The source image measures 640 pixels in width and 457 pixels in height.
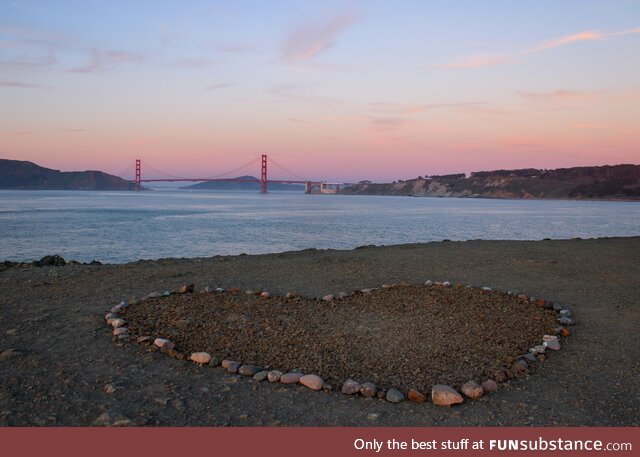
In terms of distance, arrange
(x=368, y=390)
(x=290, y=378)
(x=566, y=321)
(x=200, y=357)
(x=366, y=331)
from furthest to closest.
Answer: (x=566, y=321), (x=366, y=331), (x=200, y=357), (x=290, y=378), (x=368, y=390)

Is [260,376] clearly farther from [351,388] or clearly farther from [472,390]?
[472,390]

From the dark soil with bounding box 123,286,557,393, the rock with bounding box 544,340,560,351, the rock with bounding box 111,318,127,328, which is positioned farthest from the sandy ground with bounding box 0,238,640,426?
the dark soil with bounding box 123,286,557,393

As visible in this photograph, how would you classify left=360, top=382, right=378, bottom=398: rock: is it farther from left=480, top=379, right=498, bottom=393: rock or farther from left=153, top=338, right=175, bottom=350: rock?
left=153, top=338, right=175, bottom=350: rock

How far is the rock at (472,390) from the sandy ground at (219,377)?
77 millimetres

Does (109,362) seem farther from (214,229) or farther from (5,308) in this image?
(214,229)

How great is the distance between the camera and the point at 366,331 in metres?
5.89

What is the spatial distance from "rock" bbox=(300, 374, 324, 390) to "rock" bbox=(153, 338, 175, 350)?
1.55 m

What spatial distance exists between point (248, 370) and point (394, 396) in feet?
4.45

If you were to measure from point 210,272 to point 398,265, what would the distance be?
4.21m

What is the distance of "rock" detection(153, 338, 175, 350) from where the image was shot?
5109mm

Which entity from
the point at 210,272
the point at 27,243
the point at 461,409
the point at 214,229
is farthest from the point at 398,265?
the point at 214,229

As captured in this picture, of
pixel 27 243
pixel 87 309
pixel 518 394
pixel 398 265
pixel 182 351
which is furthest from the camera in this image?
pixel 27 243

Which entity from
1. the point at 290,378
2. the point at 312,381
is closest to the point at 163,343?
the point at 290,378

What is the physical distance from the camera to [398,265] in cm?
1143
